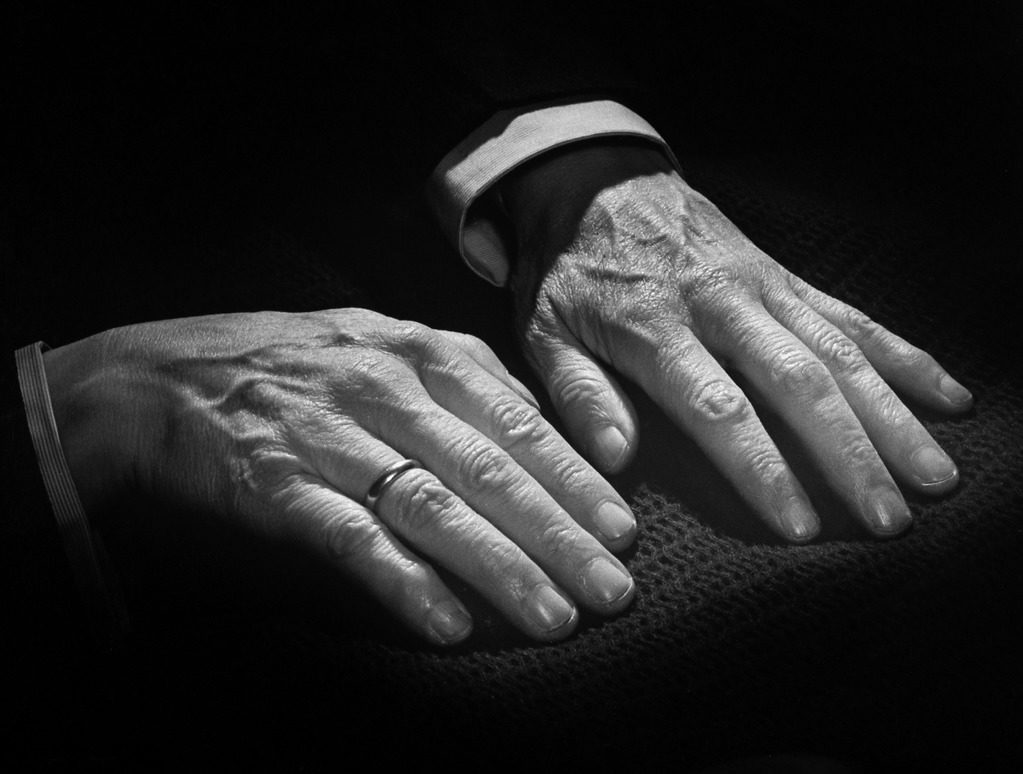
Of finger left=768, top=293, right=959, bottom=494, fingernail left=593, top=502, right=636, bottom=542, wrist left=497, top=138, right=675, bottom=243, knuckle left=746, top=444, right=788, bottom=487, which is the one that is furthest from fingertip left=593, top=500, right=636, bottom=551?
wrist left=497, top=138, right=675, bottom=243

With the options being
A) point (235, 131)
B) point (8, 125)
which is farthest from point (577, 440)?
point (8, 125)

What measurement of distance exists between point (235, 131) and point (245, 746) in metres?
0.62

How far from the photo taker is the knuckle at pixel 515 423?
2.32ft

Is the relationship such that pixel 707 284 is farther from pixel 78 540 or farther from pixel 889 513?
pixel 78 540

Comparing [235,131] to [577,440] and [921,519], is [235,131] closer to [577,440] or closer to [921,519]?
[577,440]

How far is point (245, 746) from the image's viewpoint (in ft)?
1.96

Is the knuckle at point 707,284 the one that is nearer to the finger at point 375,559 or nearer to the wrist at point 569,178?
the wrist at point 569,178

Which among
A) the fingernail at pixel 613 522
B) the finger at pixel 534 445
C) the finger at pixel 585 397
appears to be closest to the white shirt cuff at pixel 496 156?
the finger at pixel 585 397

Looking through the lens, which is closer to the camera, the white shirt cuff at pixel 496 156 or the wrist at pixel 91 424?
the wrist at pixel 91 424

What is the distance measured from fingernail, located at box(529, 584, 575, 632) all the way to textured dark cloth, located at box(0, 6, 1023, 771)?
0.05ft

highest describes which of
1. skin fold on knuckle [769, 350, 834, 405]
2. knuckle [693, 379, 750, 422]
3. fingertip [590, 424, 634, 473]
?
skin fold on knuckle [769, 350, 834, 405]

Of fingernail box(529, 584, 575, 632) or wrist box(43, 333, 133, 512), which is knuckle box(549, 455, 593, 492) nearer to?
fingernail box(529, 584, 575, 632)

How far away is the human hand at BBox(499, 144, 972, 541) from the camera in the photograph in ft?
2.31

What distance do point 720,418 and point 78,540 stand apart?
491 millimetres
